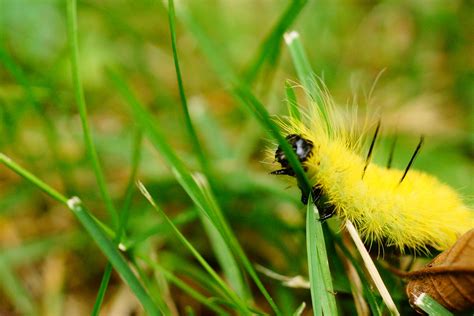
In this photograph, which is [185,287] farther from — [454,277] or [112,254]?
[454,277]

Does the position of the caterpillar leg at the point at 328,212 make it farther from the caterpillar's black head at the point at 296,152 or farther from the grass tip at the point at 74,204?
the grass tip at the point at 74,204

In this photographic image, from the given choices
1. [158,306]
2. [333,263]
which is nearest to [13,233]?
[158,306]

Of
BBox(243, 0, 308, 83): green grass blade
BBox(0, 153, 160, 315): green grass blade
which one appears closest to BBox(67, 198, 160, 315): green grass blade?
BBox(0, 153, 160, 315): green grass blade

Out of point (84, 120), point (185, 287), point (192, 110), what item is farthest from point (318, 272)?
point (192, 110)

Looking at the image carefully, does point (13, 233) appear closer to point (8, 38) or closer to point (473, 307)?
point (8, 38)

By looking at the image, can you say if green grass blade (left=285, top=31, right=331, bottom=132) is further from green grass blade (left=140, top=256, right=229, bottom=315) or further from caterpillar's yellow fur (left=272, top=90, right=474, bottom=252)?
green grass blade (left=140, top=256, right=229, bottom=315)

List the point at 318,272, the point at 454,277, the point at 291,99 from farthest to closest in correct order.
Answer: the point at 291,99
the point at 318,272
the point at 454,277

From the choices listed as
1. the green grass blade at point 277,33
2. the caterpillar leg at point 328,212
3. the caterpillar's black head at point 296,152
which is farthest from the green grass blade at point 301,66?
the caterpillar leg at point 328,212
